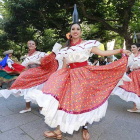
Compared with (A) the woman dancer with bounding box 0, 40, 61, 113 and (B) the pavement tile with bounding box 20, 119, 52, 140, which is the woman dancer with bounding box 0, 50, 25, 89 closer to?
(A) the woman dancer with bounding box 0, 40, 61, 113

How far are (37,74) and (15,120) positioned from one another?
1047 mm

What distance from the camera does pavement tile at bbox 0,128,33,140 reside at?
7.28 feet

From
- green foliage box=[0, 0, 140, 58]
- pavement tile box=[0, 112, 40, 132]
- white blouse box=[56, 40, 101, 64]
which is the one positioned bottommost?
pavement tile box=[0, 112, 40, 132]

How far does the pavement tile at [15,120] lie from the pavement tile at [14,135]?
15cm

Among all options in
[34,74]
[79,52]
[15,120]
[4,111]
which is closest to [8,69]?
[4,111]

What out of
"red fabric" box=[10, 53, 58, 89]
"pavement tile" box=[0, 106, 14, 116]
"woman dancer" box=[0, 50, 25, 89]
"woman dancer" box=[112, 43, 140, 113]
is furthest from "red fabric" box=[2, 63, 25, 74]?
"woman dancer" box=[112, 43, 140, 113]

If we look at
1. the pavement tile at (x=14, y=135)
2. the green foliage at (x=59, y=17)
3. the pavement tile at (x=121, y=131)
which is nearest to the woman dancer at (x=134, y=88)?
the pavement tile at (x=121, y=131)

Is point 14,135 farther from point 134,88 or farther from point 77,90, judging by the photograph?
point 134,88

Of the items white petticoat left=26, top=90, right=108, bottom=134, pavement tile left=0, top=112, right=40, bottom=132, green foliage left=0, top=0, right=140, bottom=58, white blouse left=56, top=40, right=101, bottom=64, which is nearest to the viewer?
white petticoat left=26, top=90, right=108, bottom=134

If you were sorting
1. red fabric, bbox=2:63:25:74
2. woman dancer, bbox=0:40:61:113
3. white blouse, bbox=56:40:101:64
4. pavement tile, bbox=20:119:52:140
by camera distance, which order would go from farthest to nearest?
red fabric, bbox=2:63:25:74 → woman dancer, bbox=0:40:61:113 → pavement tile, bbox=20:119:52:140 → white blouse, bbox=56:40:101:64

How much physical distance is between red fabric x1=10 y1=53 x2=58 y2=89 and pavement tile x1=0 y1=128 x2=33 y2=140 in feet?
3.22

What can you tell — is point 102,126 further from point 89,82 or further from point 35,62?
point 35,62

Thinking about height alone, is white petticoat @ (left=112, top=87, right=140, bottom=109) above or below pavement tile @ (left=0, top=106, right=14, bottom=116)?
above

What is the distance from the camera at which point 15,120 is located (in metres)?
2.86
